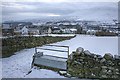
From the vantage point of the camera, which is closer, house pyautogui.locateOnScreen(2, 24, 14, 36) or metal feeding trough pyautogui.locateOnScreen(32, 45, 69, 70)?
metal feeding trough pyautogui.locateOnScreen(32, 45, 69, 70)

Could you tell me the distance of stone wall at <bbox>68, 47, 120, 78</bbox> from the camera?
3340 millimetres

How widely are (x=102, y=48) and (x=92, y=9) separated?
1570mm

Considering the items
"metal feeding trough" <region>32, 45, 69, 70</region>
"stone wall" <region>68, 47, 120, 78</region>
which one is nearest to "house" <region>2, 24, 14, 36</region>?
"metal feeding trough" <region>32, 45, 69, 70</region>

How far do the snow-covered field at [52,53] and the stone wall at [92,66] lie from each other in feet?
1.52

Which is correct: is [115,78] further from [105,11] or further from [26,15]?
[26,15]

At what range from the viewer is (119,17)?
135 inches

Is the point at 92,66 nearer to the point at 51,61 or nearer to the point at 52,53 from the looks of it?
the point at 51,61

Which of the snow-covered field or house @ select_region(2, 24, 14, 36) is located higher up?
house @ select_region(2, 24, 14, 36)

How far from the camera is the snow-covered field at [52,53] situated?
336 cm

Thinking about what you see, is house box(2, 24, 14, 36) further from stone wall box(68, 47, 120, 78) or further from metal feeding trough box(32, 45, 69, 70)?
stone wall box(68, 47, 120, 78)

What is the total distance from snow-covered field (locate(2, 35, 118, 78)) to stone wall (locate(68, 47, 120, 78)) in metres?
0.46

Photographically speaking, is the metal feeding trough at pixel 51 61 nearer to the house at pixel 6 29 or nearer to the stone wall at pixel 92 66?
the stone wall at pixel 92 66

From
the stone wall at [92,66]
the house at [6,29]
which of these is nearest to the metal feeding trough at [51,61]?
the stone wall at [92,66]

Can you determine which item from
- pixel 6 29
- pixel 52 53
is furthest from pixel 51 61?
pixel 6 29
